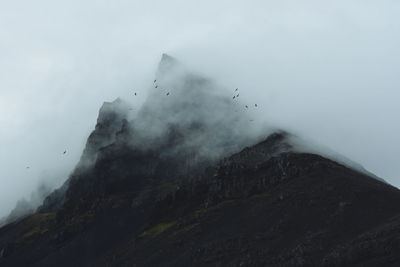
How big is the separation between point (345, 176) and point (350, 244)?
47.8 meters

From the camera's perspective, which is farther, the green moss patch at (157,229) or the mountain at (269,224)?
the green moss patch at (157,229)

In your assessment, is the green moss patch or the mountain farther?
the green moss patch

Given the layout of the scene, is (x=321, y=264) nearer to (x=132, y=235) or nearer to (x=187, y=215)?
(x=187, y=215)

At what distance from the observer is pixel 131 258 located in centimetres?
16075

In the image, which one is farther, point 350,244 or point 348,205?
point 348,205

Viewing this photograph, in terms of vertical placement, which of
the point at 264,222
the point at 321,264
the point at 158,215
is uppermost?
the point at 158,215

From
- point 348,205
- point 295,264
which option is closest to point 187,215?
point 348,205

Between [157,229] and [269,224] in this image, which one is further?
[157,229]

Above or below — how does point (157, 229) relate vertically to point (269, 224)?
above

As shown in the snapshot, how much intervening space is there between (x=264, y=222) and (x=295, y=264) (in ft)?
105

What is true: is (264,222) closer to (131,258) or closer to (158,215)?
(131,258)

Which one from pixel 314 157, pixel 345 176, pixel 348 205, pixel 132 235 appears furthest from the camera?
pixel 132 235

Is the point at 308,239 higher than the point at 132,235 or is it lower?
lower

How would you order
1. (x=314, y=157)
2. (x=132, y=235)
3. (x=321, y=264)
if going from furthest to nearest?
1. (x=132, y=235)
2. (x=314, y=157)
3. (x=321, y=264)
